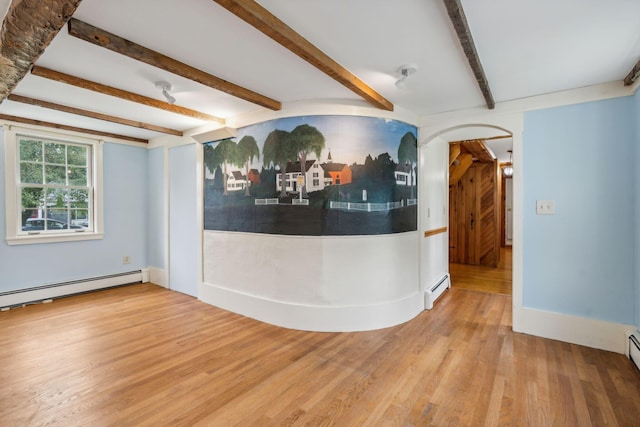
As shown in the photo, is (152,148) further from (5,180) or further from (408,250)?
(408,250)

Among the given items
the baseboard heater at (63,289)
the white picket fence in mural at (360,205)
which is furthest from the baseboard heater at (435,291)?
the baseboard heater at (63,289)

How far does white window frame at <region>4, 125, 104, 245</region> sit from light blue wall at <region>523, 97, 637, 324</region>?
18.0 ft

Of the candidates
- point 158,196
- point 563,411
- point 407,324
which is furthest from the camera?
point 158,196

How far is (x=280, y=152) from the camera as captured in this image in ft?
10.5

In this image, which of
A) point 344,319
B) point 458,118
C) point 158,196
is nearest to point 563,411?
point 344,319

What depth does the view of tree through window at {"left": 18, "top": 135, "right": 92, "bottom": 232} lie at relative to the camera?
396cm

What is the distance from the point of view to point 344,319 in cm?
302

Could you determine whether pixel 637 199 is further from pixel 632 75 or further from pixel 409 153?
pixel 409 153

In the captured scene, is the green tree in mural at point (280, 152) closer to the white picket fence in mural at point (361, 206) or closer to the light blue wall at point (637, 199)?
the white picket fence in mural at point (361, 206)

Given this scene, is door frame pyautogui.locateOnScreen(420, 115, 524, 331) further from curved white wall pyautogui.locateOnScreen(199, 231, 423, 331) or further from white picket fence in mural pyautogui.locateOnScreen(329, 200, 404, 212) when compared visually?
white picket fence in mural pyautogui.locateOnScreen(329, 200, 404, 212)

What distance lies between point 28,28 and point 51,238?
3628 mm

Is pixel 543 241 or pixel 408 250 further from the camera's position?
pixel 408 250

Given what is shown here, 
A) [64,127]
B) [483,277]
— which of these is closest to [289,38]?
[64,127]

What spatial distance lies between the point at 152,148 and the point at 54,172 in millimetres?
1293
